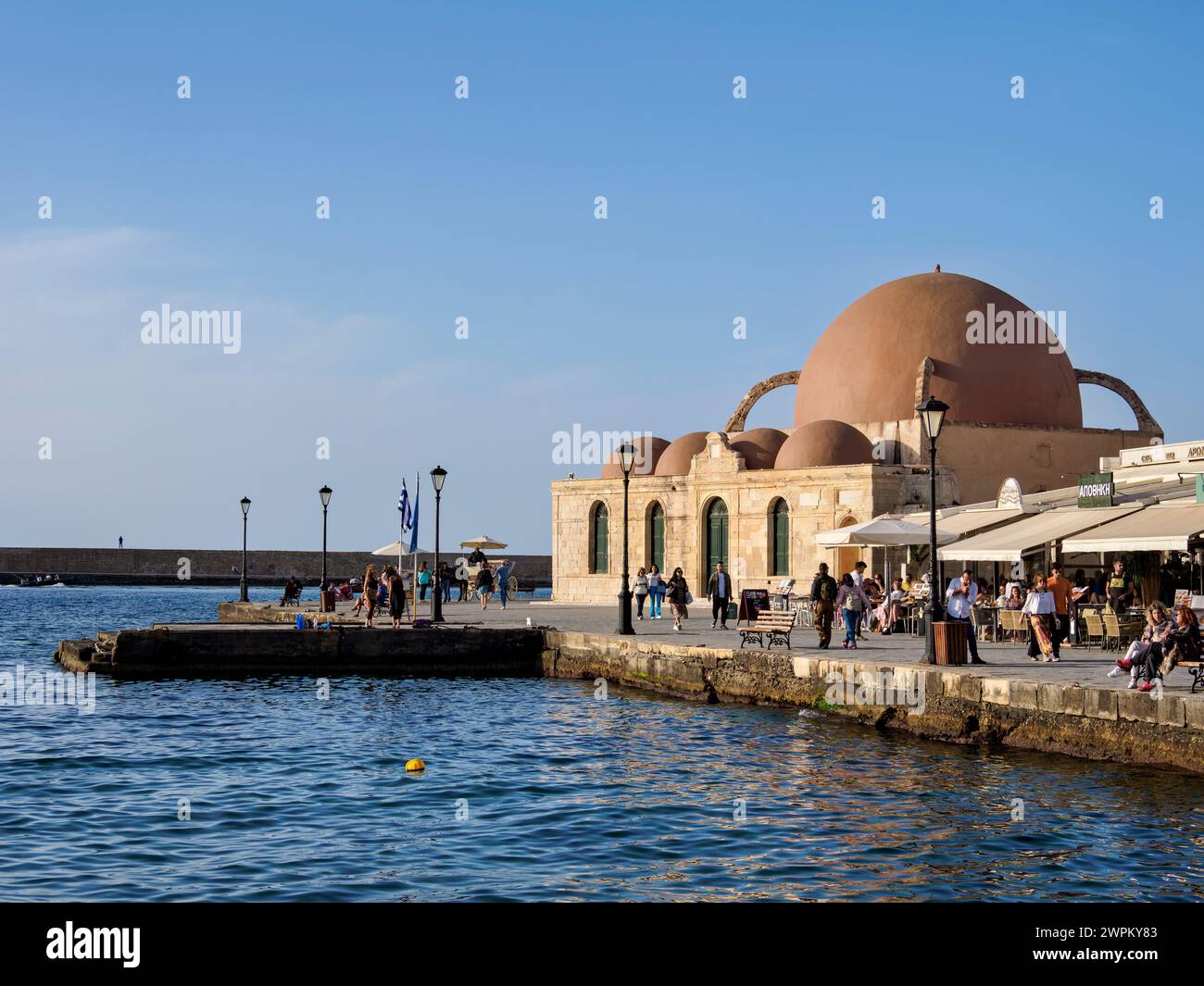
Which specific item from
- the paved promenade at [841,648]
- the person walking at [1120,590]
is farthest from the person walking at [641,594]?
the person walking at [1120,590]

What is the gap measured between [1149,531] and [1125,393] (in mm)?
21088

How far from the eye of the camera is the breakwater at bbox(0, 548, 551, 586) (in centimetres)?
8525

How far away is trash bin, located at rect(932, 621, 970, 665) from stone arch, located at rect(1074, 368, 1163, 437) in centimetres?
2243

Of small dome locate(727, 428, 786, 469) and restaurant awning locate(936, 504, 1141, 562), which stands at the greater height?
small dome locate(727, 428, 786, 469)

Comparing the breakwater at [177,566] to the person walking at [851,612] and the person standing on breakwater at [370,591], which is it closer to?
the person standing on breakwater at [370,591]

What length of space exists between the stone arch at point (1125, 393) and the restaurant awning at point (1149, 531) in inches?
714

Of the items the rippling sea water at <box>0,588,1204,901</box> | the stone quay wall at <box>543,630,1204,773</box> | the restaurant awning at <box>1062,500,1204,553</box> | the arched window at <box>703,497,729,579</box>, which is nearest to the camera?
the rippling sea water at <box>0,588,1204,901</box>

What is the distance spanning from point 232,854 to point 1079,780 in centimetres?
737

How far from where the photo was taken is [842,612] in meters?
19.6

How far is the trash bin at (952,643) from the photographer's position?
15953 mm

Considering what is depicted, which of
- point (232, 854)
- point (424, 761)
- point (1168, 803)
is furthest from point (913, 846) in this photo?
point (424, 761)

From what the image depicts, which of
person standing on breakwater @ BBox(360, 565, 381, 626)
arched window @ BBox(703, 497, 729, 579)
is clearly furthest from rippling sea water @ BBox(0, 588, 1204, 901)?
arched window @ BBox(703, 497, 729, 579)

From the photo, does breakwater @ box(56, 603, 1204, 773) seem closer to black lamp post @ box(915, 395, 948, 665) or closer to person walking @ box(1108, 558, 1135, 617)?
black lamp post @ box(915, 395, 948, 665)

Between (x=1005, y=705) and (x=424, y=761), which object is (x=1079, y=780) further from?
(x=424, y=761)
